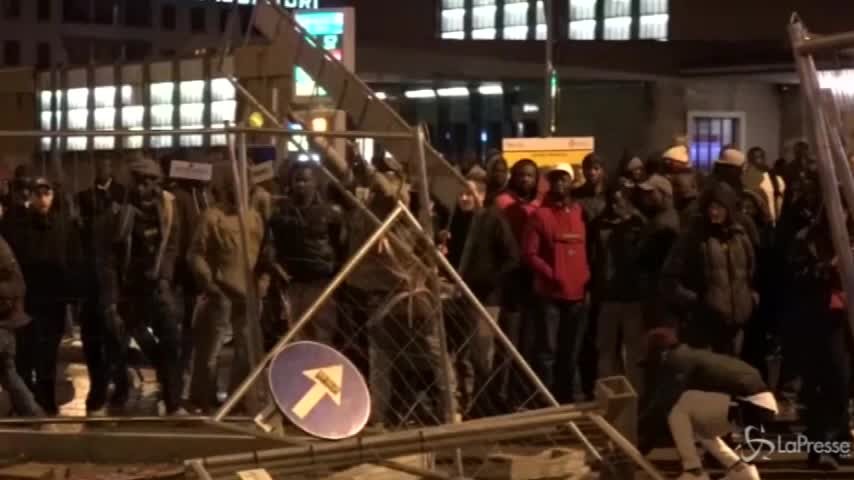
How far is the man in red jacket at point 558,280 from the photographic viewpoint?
1124 centimetres

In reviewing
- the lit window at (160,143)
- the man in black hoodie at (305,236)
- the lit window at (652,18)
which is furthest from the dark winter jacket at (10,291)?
the lit window at (652,18)

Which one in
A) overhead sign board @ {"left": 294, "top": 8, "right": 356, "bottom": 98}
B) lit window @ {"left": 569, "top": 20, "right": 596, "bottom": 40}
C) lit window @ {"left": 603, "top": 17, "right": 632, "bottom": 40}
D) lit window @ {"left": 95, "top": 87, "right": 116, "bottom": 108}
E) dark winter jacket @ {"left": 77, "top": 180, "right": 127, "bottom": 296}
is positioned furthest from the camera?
lit window @ {"left": 569, "top": 20, "right": 596, "bottom": 40}

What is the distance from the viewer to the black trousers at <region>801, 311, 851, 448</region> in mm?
9727

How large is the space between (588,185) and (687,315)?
2474 millimetres

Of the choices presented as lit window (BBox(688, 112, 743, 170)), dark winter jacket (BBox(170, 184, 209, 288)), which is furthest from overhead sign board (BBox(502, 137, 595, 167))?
lit window (BBox(688, 112, 743, 170))

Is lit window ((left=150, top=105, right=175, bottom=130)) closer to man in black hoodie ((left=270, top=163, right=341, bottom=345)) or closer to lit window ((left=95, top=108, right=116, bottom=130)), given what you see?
lit window ((left=95, top=108, right=116, bottom=130))

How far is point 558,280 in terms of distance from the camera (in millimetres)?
11242

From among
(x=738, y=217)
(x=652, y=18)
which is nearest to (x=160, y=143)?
(x=738, y=217)

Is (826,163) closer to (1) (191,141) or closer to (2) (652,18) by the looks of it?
(1) (191,141)

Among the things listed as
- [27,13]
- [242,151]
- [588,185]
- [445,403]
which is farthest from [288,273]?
[27,13]

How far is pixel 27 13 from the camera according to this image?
8956 centimetres

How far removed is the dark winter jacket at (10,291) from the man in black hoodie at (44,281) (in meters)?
0.09

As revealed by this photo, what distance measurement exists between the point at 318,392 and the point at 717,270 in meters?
3.94

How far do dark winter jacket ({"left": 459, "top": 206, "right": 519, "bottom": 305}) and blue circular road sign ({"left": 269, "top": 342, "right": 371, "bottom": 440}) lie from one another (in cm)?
447
